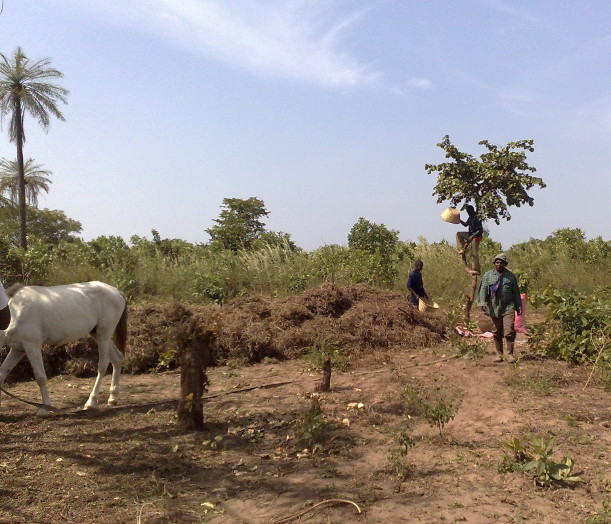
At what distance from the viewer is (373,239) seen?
55.9ft

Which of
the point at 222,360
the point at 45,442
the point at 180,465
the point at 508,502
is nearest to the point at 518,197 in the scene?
the point at 222,360

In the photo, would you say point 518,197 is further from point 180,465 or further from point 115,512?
point 115,512

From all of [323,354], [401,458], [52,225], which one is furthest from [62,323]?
[52,225]

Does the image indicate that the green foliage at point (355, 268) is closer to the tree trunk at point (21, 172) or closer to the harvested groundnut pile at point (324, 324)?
the harvested groundnut pile at point (324, 324)

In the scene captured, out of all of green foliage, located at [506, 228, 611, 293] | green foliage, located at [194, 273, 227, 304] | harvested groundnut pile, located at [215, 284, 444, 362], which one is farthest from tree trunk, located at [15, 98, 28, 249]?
green foliage, located at [506, 228, 611, 293]

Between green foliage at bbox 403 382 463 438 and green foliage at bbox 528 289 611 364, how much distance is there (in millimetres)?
2227

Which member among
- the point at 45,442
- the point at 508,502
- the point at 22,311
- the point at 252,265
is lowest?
the point at 508,502

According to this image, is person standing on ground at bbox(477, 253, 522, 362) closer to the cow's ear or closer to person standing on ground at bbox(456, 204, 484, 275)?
person standing on ground at bbox(456, 204, 484, 275)

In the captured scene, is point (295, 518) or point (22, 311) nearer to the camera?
point (295, 518)

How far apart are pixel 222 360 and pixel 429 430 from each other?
4.59m

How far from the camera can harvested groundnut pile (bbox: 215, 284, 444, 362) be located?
9.39m

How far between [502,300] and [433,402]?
228 centimetres

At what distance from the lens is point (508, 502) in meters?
3.96

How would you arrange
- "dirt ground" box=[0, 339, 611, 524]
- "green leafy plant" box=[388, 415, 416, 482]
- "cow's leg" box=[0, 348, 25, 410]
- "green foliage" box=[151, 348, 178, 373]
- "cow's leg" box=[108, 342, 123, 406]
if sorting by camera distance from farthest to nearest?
"green foliage" box=[151, 348, 178, 373] → "cow's leg" box=[108, 342, 123, 406] → "cow's leg" box=[0, 348, 25, 410] → "green leafy plant" box=[388, 415, 416, 482] → "dirt ground" box=[0, 339, 611, 524]
